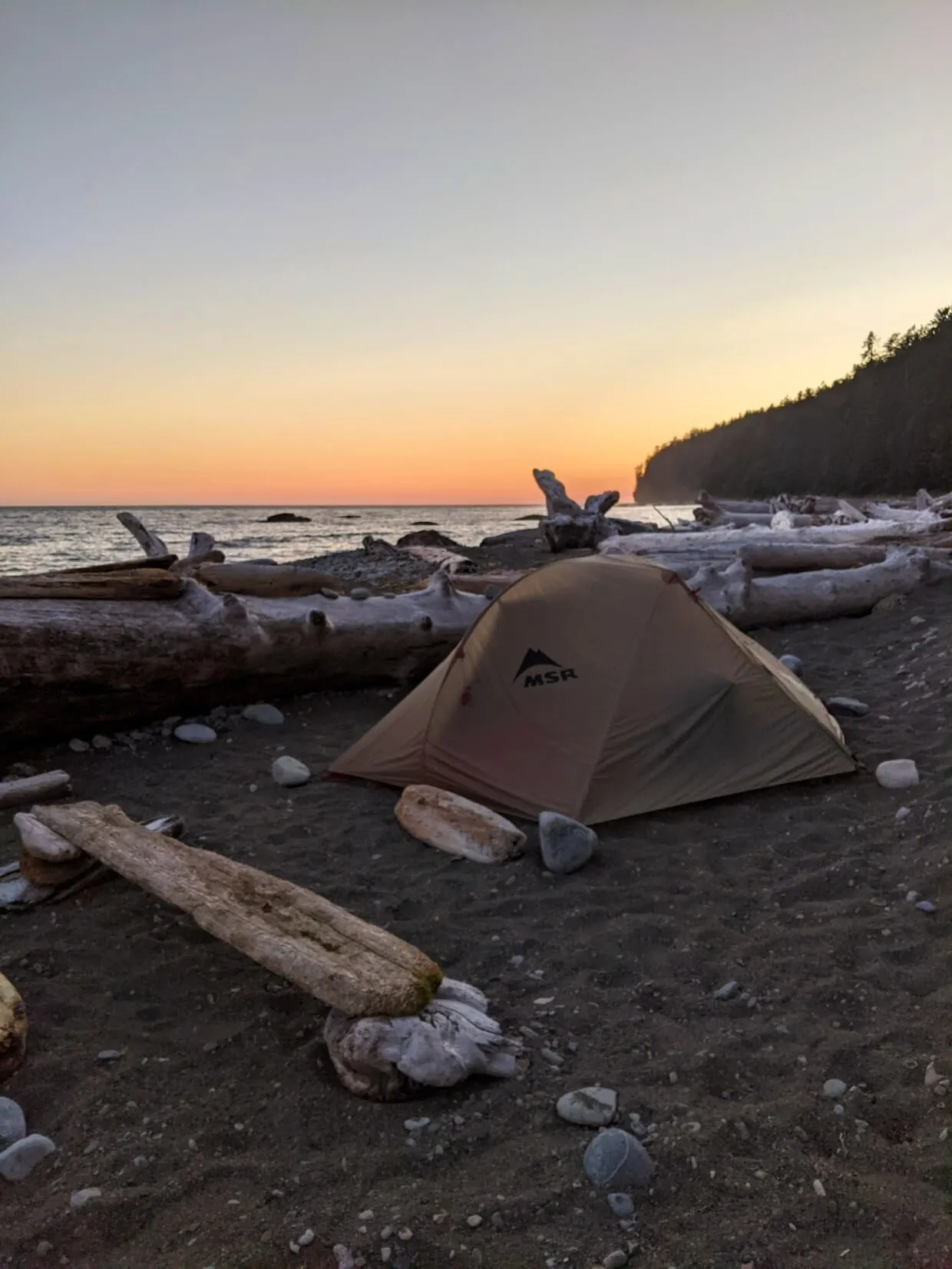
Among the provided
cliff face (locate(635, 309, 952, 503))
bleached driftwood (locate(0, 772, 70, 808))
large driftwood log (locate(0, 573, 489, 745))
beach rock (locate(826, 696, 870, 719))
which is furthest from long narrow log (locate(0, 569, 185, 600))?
cliff face (locate(635, 309, 952, 503))

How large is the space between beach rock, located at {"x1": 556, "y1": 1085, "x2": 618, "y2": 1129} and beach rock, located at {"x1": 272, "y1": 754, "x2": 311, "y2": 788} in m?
3.21

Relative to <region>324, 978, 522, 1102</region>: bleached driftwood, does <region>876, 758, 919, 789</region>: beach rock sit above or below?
above

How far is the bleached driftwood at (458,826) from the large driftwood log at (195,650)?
230 cm

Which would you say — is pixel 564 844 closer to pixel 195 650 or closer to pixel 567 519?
pixel 195 650

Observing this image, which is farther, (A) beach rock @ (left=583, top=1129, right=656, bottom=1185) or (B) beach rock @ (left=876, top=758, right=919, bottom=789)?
(B) beach rock @ (left=876, top=758, right=919, bottom=789)

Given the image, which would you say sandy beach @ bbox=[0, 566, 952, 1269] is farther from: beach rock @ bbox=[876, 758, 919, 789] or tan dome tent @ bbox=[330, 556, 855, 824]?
tan dome tent @ bbox=[330, 556, 855, 824]

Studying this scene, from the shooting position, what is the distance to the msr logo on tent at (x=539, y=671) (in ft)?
17.0

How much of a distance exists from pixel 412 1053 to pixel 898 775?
11.6 feet

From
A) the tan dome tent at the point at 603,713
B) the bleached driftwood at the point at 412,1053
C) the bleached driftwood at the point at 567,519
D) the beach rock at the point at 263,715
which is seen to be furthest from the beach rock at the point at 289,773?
the bleached driftwood at the point at 567,519

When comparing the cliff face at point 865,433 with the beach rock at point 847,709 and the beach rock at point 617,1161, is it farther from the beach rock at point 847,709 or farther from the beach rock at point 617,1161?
the beach rock at point 617,1161

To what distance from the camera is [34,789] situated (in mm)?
4922

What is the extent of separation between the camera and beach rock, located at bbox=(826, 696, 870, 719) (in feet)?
20.1

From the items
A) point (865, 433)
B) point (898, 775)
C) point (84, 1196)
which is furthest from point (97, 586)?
point (865, 433)

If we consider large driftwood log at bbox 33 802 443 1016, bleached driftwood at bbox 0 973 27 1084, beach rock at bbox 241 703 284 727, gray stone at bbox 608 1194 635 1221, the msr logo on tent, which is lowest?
gray stone at bbox 608 1194 635 1221
